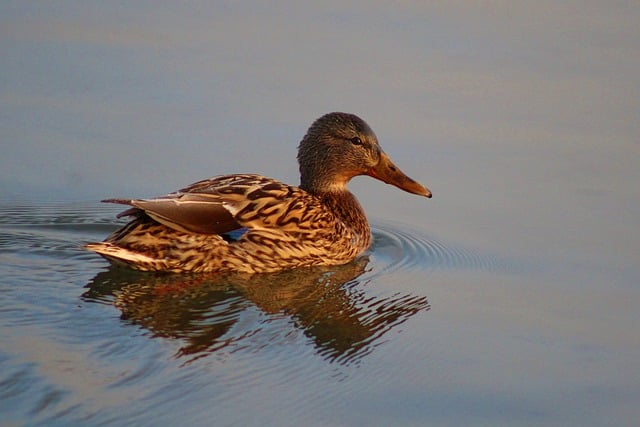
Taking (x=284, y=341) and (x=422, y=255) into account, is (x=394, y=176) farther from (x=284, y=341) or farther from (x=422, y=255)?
(x=284, y=341)

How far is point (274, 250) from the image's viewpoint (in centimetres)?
895

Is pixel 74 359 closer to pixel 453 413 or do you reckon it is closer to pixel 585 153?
pixel 453 413

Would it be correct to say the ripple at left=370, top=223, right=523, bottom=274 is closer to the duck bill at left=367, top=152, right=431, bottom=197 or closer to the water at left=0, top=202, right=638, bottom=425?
the water at left=0, top=202, right=638, bottom=425

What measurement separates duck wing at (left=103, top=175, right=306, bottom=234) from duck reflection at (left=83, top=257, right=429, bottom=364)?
410 mm

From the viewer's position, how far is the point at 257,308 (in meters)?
7.64

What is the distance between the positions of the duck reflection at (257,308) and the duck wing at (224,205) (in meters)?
0.41

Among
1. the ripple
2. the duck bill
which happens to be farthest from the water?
the duck bill

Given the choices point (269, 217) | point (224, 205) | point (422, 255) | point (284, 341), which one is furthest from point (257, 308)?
point (422, 255)

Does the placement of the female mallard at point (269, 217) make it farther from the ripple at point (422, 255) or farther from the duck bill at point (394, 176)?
the ripple at point (422, 255)

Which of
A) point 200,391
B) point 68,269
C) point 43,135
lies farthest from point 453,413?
point 43,135

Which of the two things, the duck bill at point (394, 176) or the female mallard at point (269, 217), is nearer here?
the female mallard at point (269, 217)

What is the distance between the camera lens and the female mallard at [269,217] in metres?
8.50

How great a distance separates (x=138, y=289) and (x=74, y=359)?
171 centimetres

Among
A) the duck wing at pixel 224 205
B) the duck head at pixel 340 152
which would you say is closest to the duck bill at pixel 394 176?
the duck head at pixel 340 152
